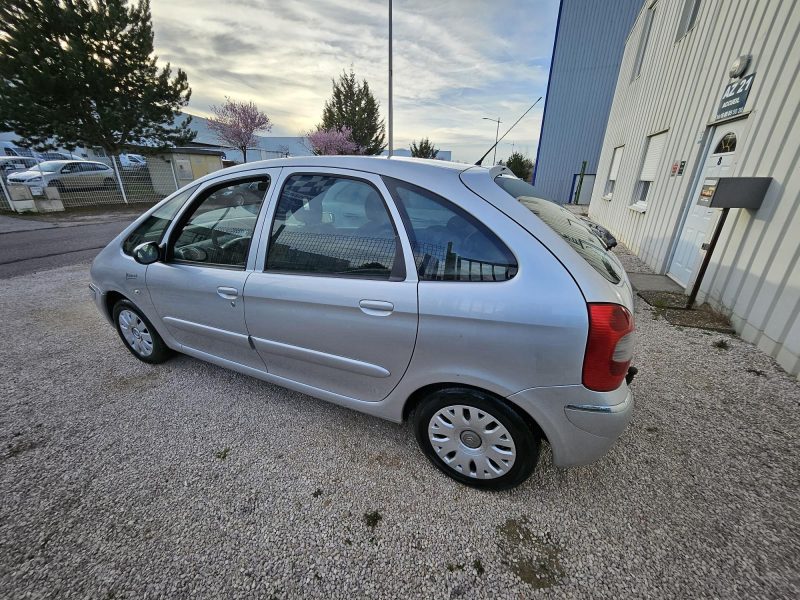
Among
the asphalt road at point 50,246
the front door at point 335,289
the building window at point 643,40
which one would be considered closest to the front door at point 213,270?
the front door at point 335,289

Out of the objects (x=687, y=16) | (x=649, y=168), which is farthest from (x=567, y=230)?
(x=687, y=16)

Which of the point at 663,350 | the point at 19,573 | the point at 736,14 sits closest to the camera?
the point at 19,573

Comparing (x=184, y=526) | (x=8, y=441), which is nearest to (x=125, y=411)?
(x=8, y=441)

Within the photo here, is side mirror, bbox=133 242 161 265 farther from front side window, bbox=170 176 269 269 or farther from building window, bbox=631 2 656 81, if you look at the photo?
building window, bbox=631 2 656 81

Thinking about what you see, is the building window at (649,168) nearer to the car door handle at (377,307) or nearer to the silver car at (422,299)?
the silver car at (422,299)

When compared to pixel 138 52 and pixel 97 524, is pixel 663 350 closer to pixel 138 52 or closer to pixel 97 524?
pixel 97 524

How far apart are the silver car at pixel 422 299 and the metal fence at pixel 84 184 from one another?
1466 centimetres

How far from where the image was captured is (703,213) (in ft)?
14.8

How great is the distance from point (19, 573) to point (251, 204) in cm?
207

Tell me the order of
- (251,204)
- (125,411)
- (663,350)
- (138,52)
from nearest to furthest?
(251,204), (125,411), (663,350), (138,52)

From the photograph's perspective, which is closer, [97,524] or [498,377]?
[498,377]

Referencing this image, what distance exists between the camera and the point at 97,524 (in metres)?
1.65

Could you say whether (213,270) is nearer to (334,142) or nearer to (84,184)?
(84,184)

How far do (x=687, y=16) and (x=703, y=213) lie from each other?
4.14m
